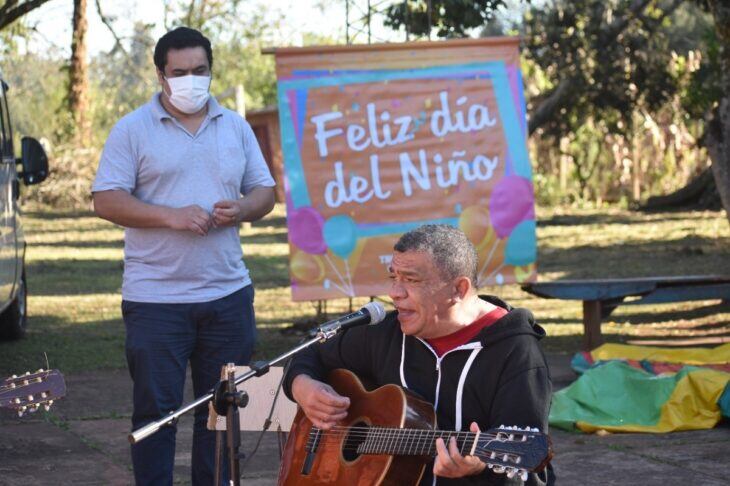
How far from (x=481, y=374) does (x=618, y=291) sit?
555cm

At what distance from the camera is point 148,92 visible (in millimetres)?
38656

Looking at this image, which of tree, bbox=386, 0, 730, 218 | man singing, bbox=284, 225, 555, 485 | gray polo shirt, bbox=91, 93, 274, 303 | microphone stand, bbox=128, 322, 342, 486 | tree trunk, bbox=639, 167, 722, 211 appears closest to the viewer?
microphone stand, bbox=128, 322, 342, 486

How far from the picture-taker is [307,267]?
361 inches

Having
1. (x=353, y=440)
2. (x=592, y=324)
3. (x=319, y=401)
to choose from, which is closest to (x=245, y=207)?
(x=319, y=401)

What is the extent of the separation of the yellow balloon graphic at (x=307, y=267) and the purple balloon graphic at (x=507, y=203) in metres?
1.31

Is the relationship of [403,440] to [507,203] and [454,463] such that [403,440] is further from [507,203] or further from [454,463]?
[507,203]

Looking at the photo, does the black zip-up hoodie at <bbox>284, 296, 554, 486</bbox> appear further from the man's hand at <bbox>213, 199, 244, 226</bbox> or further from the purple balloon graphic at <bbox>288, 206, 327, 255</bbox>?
the purple balloon graphic at <bbox>288, 206, 327, 255</bbox>

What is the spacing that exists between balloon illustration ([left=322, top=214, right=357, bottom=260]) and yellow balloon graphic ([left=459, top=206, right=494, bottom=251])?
2.65 feet

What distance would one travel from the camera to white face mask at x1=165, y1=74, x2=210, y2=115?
5.08 m

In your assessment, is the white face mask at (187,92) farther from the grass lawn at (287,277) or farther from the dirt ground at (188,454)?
the grass lawn at (287,277)

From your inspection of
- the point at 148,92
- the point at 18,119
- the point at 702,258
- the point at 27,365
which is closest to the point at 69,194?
the point at 18,119

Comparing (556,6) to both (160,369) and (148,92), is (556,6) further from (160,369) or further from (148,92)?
(148,92)

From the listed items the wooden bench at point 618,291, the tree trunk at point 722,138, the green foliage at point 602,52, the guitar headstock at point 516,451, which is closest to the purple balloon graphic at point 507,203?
the wooden bench at point 618,291

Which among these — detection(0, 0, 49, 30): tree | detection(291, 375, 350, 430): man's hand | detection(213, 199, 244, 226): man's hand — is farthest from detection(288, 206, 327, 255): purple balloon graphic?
detection(291, 375, 350, 430): man's hand
